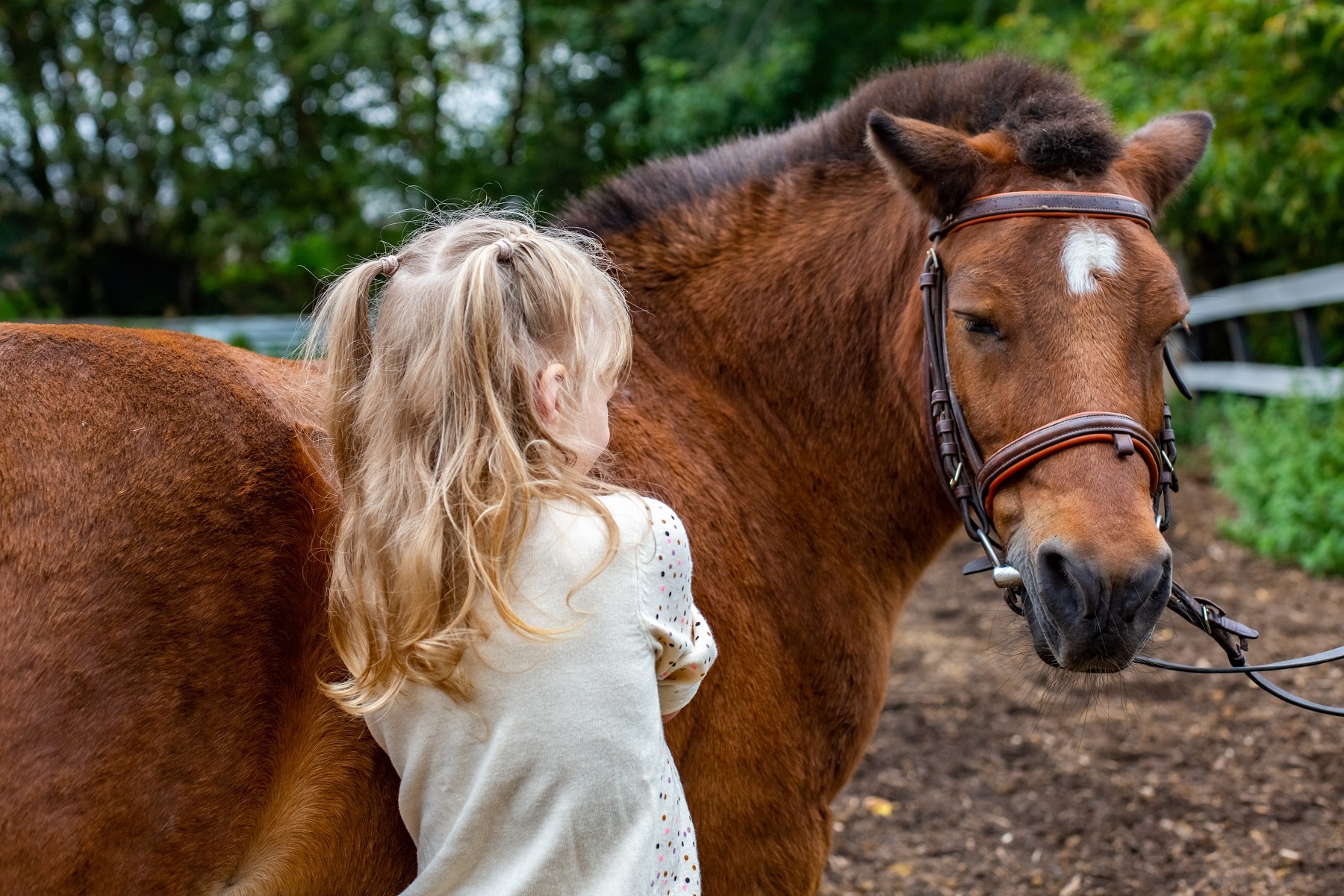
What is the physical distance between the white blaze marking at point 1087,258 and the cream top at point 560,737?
1.04 m

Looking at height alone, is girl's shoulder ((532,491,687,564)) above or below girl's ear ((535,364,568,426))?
below

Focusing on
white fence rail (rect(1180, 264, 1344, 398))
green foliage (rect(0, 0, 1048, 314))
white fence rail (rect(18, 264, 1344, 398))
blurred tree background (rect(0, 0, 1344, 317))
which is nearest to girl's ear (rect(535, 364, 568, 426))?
white fence rail (rect(18, 264, 1344, 398))

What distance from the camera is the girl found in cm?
150

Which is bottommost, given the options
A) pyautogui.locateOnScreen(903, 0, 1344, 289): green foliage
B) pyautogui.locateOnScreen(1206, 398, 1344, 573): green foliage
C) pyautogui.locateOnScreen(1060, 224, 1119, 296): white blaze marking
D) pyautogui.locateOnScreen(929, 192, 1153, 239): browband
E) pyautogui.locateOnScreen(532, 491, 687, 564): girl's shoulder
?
pyautogui.locateOnScreen(1206, 398, 1344, 573): green foliage

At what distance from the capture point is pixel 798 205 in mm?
2574

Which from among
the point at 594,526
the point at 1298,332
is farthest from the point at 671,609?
the point at 1298,332

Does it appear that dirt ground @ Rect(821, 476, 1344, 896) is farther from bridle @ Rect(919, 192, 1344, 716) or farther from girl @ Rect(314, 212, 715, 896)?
girl @ Rect(314, 212, 715, 896)

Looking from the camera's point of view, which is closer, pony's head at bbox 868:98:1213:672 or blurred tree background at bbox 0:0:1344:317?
pony's head at bbox 868:98:1213:672

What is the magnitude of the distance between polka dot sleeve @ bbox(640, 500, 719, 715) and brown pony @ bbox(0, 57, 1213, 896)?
0.34 m

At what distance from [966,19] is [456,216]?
13.8 metres

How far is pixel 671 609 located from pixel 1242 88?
22.1ft

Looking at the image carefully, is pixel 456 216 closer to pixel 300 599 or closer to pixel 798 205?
pixel 300 599

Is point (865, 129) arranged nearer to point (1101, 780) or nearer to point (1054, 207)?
point (1054, 207)

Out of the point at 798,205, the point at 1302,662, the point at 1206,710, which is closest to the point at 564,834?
the point at 798,205
